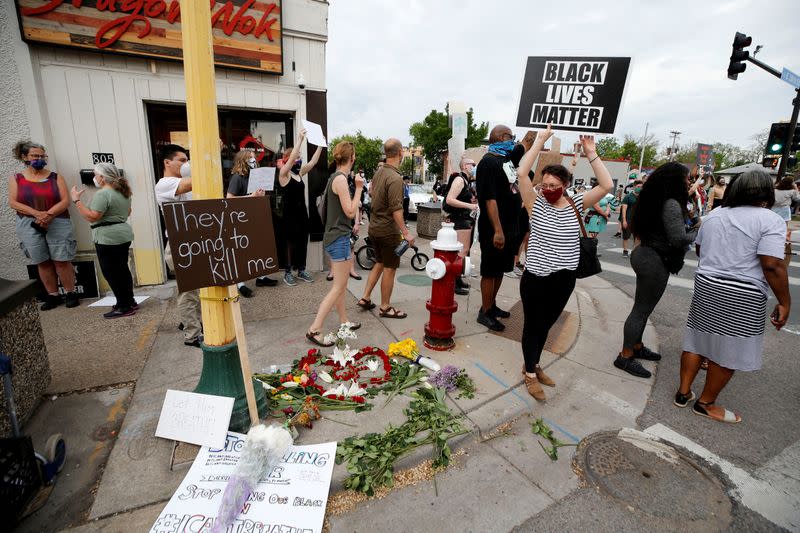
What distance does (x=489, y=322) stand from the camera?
4.50 metres

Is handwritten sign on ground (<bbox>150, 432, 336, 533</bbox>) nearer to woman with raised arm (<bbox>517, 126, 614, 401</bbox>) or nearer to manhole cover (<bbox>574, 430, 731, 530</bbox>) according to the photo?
manhole cover (<bbox>574, 430, 731, 530</bbox>)

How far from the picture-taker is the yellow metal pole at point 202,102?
207 centimetres

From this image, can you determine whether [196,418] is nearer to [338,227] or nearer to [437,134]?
[338,227]

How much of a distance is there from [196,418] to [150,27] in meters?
5.08

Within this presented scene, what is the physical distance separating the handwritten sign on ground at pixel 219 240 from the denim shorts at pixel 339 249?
55.1 inches

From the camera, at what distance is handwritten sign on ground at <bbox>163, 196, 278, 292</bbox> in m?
2.07

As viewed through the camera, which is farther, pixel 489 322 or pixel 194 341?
pixel 489 322

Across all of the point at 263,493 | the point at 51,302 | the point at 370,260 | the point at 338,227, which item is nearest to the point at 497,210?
the point at 338,227

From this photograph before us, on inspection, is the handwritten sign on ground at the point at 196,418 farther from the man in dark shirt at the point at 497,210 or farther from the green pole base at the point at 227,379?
the man in dark shirt at the point at 497,210

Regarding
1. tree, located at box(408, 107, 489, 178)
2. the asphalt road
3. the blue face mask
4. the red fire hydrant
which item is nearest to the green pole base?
the red fire hydrant

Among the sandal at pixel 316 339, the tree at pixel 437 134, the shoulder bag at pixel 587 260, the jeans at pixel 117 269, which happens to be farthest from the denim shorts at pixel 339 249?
the tree at pixel 437 134

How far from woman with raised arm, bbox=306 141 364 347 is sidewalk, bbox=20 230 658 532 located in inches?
18.5

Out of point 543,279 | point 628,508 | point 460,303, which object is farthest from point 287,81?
point 628,508

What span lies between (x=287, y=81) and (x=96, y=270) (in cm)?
386
